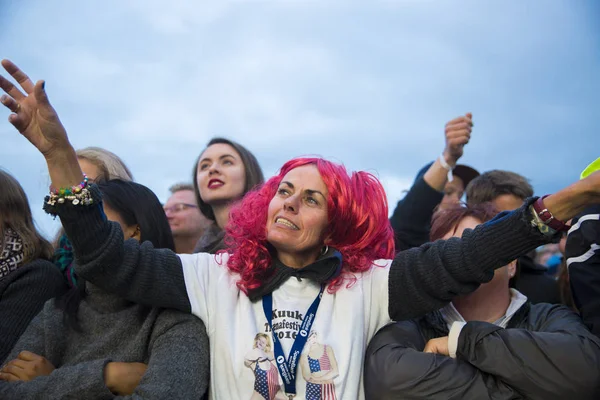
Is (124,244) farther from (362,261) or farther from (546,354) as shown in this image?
(546,354)

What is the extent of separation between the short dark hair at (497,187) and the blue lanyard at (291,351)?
2.22m

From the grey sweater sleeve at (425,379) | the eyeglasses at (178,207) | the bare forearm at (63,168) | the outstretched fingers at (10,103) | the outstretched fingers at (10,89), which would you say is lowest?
the grey sweater sleeve at (425,379)

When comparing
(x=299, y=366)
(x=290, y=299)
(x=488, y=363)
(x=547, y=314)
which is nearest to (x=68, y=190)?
(x=290, y=299)

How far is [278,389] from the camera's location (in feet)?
8.21

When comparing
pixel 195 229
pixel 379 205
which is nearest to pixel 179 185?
pixel 195 229

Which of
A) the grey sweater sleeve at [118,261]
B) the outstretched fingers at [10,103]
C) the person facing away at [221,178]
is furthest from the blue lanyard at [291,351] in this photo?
the person facing away at [221,178]

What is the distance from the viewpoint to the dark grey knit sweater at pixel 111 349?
92.4 inches

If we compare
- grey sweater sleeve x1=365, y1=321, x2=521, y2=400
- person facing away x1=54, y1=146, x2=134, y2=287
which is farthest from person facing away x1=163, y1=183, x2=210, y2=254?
grey sweater sleeve x1=365, y1=321, x2=521, y2=400

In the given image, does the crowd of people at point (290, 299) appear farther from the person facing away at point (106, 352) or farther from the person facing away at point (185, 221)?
the person facing away at point (185, 221)

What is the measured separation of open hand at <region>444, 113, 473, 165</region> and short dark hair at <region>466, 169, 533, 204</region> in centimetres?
52

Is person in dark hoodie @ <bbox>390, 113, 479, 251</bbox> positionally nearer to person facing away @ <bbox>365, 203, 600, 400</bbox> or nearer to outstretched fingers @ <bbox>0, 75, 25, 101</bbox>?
person facing away @ <bbox>365, 203, 600, 400</bbox>

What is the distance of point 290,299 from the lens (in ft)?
8.94

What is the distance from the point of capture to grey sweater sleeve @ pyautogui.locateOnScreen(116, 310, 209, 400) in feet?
7.60

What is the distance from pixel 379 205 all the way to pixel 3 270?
1.90 metres
